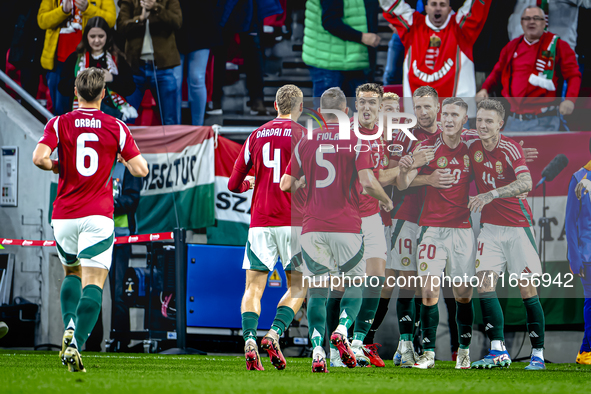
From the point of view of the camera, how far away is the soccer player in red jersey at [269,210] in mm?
4660

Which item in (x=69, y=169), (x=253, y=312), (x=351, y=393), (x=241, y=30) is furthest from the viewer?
(x=241, y=30)

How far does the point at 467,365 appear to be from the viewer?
5469mm

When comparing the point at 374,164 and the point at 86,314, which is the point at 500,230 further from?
the point at 86,314

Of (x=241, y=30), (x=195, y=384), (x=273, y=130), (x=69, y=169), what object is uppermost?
(x=241, y=30)

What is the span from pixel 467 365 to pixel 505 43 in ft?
13.4

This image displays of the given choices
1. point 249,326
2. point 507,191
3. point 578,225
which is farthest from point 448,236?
point 249,326

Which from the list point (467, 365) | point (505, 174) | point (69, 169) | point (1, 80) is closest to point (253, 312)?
point (69, 169)

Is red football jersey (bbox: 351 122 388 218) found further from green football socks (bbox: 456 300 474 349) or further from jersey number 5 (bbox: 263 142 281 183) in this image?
green football socks (bbox: 456 300 474 349)

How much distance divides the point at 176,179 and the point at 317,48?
229cm

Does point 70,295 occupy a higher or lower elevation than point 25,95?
lower

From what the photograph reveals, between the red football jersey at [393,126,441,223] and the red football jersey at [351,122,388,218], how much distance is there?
0.15 meters

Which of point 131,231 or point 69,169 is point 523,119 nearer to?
point 131,231

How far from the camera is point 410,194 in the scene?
6.09m

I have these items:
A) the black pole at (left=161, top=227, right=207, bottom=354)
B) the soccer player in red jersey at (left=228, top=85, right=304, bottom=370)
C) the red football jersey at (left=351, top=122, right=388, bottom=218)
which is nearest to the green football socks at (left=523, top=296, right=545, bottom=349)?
the red football jersey at (left=351, top=122, right=388, bottom=218)
